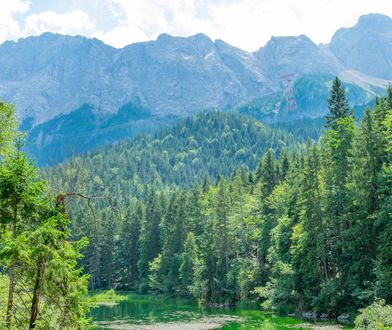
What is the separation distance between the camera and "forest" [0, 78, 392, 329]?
51.8 feet

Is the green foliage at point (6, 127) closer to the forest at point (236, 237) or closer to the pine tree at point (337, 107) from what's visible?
the forest at point (236, 237)

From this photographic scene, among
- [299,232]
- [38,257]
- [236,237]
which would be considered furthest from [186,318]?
→ [38,257]

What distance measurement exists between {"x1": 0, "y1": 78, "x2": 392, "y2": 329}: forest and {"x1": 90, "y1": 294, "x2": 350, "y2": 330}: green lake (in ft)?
11.2

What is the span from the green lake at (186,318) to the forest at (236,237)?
3413 millimetres

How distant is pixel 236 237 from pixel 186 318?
2464 centimetres

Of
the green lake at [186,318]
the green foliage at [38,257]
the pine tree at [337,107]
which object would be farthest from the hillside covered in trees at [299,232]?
the green foliage at [38,257]

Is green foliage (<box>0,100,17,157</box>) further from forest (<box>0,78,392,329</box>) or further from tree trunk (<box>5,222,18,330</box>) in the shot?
tree trunk (<box>5,222,18,330</box>)

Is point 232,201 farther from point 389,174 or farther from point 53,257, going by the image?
point 53,257

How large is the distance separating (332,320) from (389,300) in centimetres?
851

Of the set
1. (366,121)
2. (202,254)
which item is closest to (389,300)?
(366,121)

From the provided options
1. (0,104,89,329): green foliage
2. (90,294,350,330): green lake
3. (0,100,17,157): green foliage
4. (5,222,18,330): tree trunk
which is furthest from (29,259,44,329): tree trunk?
(90,294,350,330): green lake

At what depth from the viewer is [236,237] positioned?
8319 centimetres

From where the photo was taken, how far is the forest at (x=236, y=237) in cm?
1578

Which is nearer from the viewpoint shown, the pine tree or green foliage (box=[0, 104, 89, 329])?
green foliage (box=[0, 104, 89, 329])
